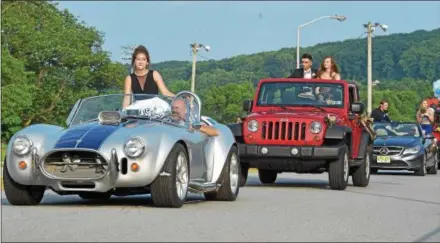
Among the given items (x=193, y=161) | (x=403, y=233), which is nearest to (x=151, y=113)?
(x=193, y=161)

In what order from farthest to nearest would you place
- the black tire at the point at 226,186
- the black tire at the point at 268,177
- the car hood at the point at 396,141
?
the car hood at the point at 396,141, the black tire at the point at 268,177, the black tire at the point at 226,186

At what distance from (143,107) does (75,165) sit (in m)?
1.60

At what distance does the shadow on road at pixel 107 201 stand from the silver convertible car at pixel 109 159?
413 mm

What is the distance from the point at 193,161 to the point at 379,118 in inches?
732

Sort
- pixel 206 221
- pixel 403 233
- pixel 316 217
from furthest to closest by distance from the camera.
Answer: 1. pixel 316 217
2. pixel 206 221
3. pixel 403 233

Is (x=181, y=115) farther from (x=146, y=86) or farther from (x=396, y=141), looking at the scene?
(x=396, y=141)

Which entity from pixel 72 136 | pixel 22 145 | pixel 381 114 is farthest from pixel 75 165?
pixel 381 114

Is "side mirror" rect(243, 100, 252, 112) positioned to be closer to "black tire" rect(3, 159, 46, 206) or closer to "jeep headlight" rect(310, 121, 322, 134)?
"jeep headlight" rect(310, 121, 322, 134)

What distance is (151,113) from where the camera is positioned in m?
13.3

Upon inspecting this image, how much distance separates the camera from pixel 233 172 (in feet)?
46.9

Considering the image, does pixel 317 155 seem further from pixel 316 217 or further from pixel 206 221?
pixel 206 221

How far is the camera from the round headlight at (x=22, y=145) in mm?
12047

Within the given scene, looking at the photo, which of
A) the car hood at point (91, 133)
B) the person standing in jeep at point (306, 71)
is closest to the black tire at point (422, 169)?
the person standing in jeep at point (306, 71)

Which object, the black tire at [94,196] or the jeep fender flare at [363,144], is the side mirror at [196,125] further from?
the jeep fender flare at [363,144]
